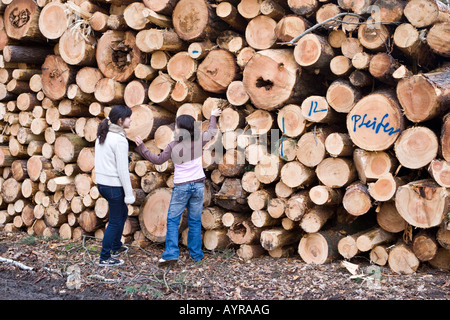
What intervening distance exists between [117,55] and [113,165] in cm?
166

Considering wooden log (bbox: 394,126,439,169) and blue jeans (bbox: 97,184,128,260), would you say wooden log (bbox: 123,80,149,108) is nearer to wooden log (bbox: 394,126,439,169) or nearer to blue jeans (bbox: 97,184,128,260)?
blue jeans (bbox: 97,184,128,260)

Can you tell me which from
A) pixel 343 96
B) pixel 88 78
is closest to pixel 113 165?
pixel 88 78

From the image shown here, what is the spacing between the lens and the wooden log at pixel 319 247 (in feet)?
13.9

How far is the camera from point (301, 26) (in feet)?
13.8

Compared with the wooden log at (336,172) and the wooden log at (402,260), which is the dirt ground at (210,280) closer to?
the wooden log at (402,260)

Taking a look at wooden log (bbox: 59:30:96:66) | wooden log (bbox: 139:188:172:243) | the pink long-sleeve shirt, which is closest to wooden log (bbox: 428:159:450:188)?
the pink long-sleeve shirt

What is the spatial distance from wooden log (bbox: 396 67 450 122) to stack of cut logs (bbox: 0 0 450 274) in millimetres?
12

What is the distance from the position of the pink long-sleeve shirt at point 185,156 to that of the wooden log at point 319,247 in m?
1.29

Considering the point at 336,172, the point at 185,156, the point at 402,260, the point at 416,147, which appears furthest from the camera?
the point at 185,156

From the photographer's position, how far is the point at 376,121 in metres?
3.85

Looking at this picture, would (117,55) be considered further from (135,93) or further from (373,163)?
(373,163)

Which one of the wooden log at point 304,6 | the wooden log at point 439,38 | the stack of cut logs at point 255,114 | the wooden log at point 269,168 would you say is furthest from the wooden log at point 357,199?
the wooden log at point 304,6
